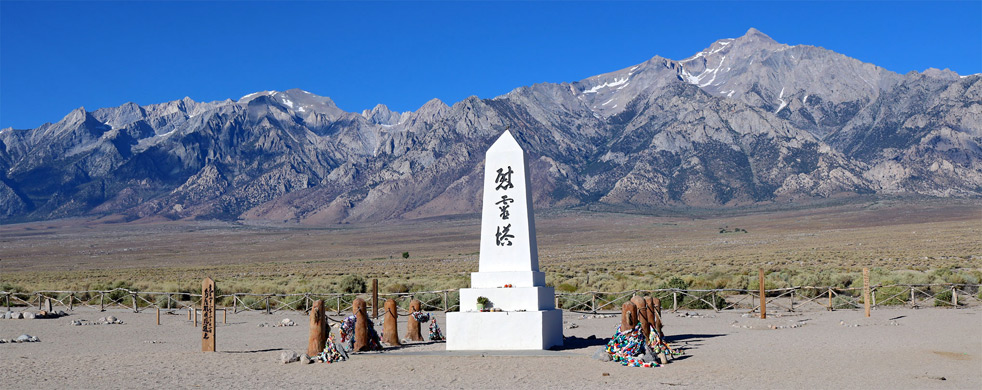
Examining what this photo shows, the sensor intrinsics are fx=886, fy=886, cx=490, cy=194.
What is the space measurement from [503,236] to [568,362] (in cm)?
303

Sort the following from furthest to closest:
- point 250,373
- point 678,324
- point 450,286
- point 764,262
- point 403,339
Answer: point 764,262 < point 450,286 < point 678,324 < point 403,339 < point 250,373

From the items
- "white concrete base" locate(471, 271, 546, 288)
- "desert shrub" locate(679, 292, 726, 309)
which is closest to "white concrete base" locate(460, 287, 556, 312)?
"white concrete base" locate(471, 271, 546, 288)

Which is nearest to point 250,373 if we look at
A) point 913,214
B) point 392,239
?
point 392,239

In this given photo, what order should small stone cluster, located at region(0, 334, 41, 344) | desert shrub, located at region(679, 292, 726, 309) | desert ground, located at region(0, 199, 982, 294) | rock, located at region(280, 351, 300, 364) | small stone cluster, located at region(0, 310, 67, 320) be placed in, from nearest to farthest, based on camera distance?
rock, located at region(280, 351, 300, 364), small stone cluster, located at region(0, 334, 41, 344), small stone cluster, located at region(0, 310, 67, 320), desert shrub, located at region(679, 292, 726, 309), desert ground, located at region(0, 199, 982, 294)

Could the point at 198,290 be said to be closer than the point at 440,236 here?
Yes

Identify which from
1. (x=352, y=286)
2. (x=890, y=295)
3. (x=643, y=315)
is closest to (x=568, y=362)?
(x=643, y=315)

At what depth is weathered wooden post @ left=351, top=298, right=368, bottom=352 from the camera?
17.1 m

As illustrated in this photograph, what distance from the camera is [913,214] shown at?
138000mm

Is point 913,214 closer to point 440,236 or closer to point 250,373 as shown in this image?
point 440,236

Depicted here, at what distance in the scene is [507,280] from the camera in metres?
16.8

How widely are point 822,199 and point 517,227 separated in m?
181

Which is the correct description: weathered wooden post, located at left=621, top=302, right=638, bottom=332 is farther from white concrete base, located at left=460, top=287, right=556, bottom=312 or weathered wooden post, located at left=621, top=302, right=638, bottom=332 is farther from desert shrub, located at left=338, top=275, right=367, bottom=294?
desert shrub, located at left=338, top=275, right=367, bottom=294

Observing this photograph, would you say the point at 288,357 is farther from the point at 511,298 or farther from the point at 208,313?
the point at 511,298

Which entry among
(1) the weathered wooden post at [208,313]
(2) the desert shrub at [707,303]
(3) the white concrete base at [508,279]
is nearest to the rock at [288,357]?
(1) the weathered wooden post at [208,313]
